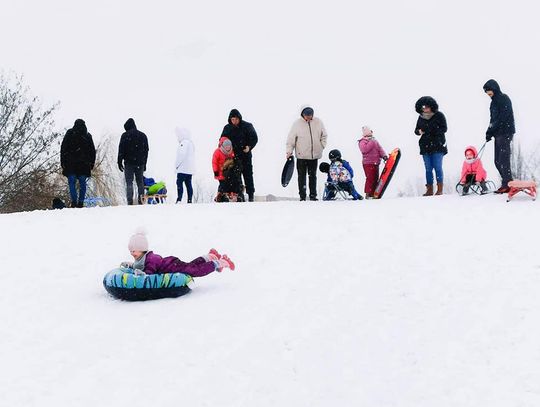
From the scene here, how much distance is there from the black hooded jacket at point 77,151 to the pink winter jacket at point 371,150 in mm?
6157

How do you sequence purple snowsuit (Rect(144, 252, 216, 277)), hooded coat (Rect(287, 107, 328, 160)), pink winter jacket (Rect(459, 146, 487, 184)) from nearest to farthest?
1. purple snowsuit (Rect(144, 252, 216, 277))
2. pink winter jacket (Rect(459, 146, 487, 184))
3. hooded coat (Rect(287, 107, 328, 160))

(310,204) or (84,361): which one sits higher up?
(310,204)

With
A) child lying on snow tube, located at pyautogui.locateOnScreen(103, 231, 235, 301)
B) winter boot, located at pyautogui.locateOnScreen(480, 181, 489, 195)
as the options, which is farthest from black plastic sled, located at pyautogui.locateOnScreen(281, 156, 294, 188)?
child lying on snow tube, located at pyautogui.locateOnScreen(103, 231, 235, 301)

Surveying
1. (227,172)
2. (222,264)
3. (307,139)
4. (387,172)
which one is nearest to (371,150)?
(387,172)

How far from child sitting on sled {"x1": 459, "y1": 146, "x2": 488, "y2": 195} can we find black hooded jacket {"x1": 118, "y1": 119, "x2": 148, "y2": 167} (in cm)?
717

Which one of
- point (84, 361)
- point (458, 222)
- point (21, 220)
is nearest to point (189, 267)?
point (84, 361)

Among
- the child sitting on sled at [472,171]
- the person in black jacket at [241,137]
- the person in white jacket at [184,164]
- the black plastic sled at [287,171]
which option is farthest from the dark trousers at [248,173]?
the child sitting on sled at [472,171]

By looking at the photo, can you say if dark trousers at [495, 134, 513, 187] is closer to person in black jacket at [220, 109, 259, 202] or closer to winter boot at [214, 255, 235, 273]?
person in black jacket at [220, 109, 259, 202]

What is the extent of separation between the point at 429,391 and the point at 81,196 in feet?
38.0

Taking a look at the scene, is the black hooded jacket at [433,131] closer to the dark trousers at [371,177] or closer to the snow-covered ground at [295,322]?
the dark trousers at [371,177]

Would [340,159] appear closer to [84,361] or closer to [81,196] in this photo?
[81,196]

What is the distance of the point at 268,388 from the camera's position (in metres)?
5.03

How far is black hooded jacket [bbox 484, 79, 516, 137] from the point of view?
494 inches

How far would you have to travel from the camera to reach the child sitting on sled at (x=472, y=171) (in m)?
13.4
